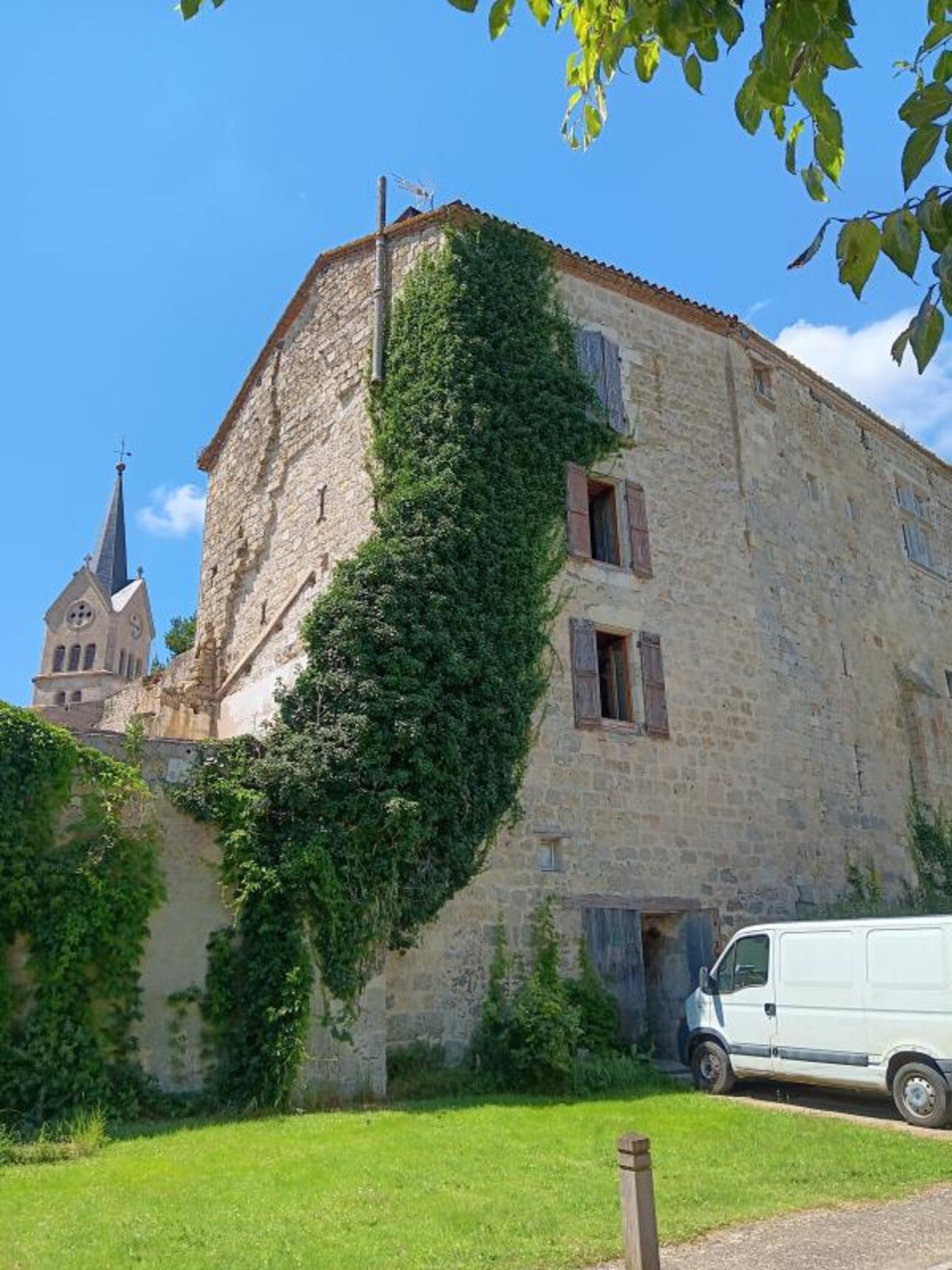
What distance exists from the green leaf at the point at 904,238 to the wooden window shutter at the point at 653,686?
36.2 feet

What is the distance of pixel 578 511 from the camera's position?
1352 centimetres

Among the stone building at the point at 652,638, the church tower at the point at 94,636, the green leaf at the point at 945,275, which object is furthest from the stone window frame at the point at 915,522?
the church tower at the point at 94,636

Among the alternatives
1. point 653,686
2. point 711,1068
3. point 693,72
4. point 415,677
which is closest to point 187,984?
point 415,677

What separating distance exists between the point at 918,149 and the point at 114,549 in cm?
5516

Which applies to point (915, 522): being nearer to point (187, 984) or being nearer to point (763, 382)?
point (763, 382)

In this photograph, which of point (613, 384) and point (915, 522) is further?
point (915, 522)

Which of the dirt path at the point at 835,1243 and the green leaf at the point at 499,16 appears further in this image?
the dirt path at the point at 835,1243

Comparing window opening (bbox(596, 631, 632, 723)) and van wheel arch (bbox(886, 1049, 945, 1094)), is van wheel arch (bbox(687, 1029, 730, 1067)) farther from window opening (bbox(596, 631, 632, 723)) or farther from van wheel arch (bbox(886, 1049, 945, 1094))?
window opening (bbox(596, 631, 632, 723))

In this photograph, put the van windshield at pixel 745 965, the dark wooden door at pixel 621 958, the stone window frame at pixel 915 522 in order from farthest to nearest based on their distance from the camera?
1. the stone window frame at pixel 915 522
2. the dark wooden door at pixel 621 958
3. the van windshield at pixel 745 965

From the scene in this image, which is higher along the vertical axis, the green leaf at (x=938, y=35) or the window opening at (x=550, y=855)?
the green leaf at (x=938, y=35)

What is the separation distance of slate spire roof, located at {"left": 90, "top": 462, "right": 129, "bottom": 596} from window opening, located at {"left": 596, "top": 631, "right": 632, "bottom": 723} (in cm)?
4311

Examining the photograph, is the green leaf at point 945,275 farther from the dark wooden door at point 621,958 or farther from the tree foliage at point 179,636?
the tree foliage at point 179,636

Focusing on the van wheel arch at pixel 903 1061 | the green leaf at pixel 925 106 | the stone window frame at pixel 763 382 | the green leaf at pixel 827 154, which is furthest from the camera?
the stone window frame at pixel 763 382

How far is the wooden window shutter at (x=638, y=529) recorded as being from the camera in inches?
555
